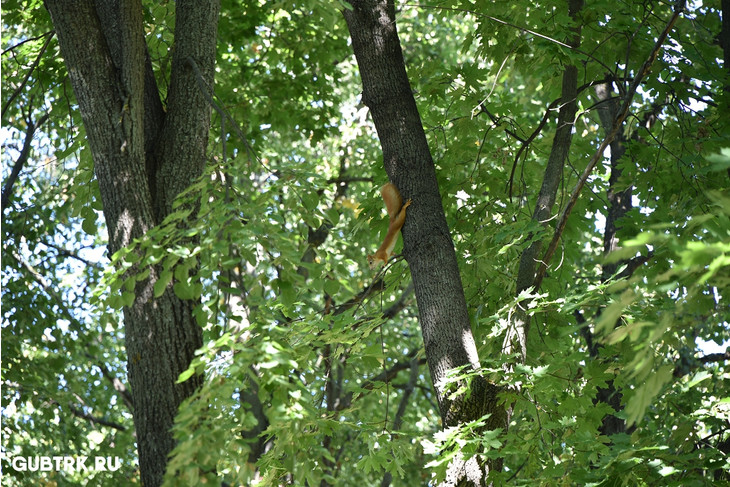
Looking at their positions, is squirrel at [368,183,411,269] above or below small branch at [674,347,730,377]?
above

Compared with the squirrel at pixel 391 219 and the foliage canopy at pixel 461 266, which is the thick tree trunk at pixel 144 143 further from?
the squirrel at pixel 391 219

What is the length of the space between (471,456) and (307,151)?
948 cm

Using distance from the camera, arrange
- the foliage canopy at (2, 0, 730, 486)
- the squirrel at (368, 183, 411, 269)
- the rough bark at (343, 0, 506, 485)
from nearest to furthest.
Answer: the foliage canopy at (2, 0, 730, 486), the rough bark at (343, 0, 506, 485), the squirrel at (368, 183, 411, 269)

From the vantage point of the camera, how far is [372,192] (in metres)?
4.83

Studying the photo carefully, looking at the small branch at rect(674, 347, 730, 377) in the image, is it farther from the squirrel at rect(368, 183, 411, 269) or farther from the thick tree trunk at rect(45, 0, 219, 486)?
the thick tree trunk at rect(45, 0, 219, 486)

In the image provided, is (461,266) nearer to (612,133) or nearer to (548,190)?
(548,190)

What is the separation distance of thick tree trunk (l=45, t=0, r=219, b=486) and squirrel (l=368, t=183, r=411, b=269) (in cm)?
101

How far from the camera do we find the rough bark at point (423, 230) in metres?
3.79

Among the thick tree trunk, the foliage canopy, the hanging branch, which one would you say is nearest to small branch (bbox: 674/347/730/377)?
the foliage canopy

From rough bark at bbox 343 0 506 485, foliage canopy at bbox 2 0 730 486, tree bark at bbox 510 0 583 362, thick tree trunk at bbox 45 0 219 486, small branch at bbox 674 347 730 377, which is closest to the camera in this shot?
foliage canopy at bbox 2 0 730 486

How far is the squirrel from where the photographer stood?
4.12 m

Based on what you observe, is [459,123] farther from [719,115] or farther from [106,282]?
[106,282]

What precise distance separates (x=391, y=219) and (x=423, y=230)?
201mm

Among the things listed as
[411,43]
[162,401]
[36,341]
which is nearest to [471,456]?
[162,401]
